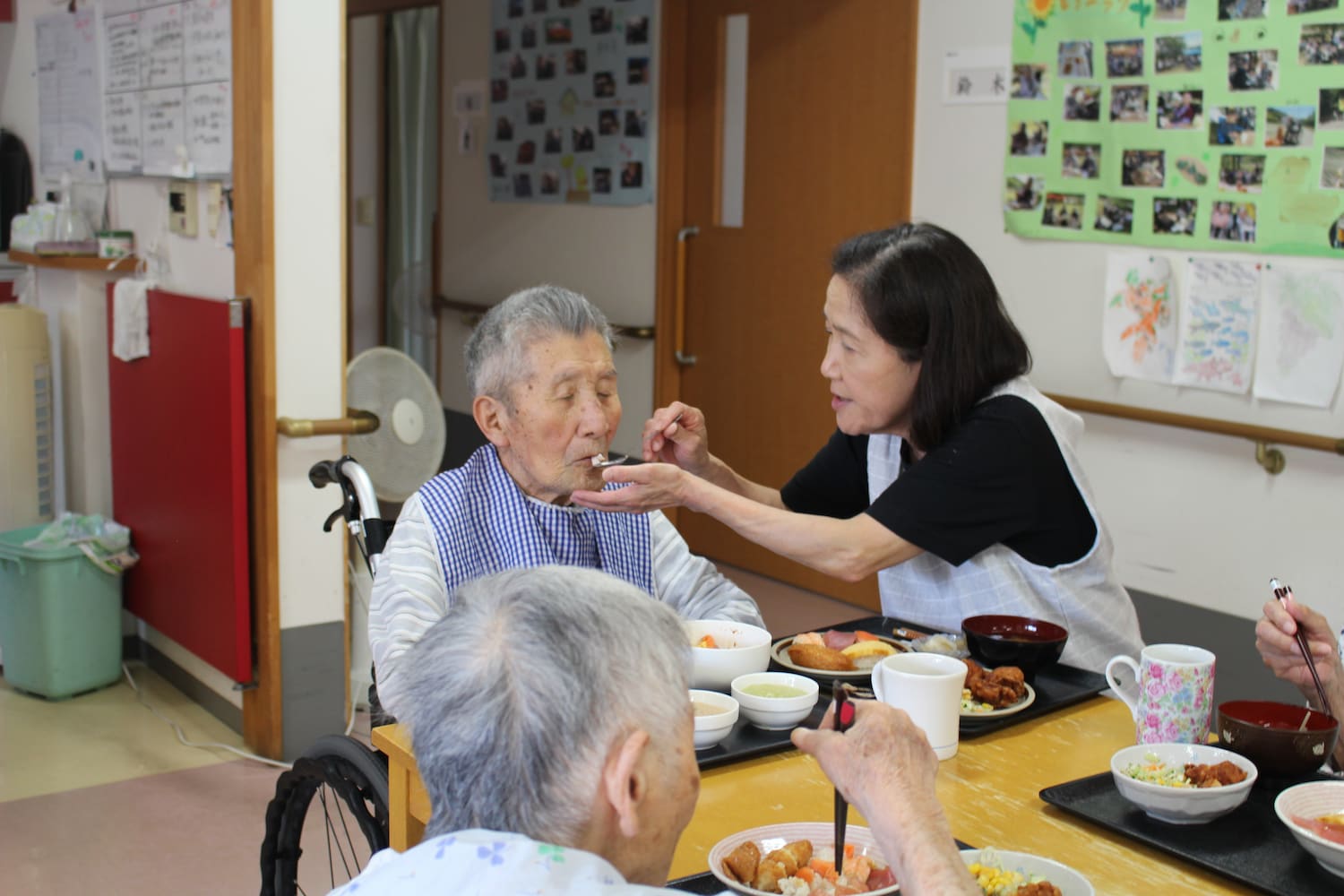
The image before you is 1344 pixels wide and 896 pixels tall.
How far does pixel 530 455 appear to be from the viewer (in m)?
2.17

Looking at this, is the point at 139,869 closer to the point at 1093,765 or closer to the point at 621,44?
the point at 1093,765

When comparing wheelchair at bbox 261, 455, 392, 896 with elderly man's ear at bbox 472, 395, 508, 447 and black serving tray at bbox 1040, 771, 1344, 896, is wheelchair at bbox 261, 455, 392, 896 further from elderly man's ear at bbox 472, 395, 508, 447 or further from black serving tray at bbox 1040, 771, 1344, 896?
black serving tray at bbox 1040, 771, 1344, 896

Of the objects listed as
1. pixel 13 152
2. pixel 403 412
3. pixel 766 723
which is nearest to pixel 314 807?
pixel 403 412

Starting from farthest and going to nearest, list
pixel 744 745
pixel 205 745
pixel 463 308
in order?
pixel 463 308 < pixel 205 745 < pixel 744 745

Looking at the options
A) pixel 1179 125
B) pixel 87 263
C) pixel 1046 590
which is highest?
pixel 1179 125

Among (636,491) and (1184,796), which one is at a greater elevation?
(636,491)

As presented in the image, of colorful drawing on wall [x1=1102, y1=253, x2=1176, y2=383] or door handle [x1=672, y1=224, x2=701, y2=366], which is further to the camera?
door handle [x1=672, y1=224, x2=701, y2=366]

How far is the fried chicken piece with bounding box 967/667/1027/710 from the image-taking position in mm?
1823

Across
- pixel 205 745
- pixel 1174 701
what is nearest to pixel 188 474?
pixel 205 745

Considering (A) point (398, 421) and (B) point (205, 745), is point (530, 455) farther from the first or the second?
(B) point (205, 745)

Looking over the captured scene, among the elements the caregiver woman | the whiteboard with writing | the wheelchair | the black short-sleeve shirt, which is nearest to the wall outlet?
the whiteboard with writing

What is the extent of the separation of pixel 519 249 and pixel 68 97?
84.9 inches

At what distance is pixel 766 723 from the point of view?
68.7 inches

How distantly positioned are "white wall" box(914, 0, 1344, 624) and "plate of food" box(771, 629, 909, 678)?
178 centimetres
